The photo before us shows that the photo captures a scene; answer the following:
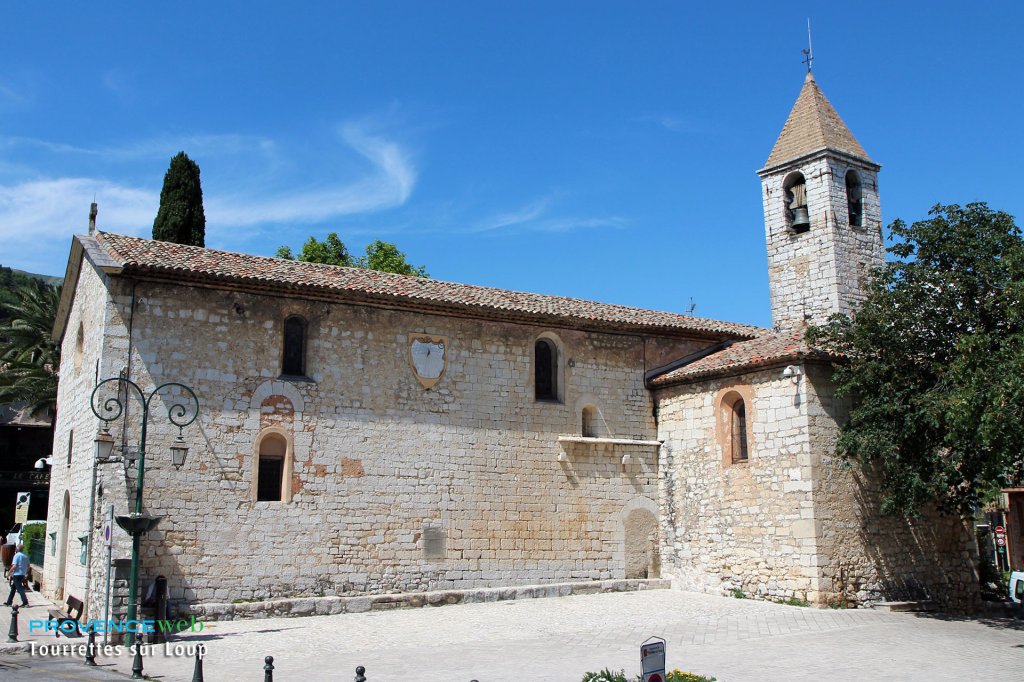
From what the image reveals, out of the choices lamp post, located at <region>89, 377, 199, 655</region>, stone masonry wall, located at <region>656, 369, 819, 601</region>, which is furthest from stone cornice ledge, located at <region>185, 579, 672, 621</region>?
lamp post, located at <region>89, 377, 199, 655</region>

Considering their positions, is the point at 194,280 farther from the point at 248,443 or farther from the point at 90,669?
the point at 90,669

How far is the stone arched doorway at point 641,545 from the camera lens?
795 inches

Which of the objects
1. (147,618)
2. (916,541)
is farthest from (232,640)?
(916,541)

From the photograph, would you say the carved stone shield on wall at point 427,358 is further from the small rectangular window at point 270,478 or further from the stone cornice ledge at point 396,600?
the stone cornice ledge at point 396,600

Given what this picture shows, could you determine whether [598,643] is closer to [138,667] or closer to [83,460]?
[138,667]

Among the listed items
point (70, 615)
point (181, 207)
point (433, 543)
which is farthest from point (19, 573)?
point (181, 207)

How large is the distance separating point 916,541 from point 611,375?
293 inches

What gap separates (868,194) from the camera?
70.8 ft

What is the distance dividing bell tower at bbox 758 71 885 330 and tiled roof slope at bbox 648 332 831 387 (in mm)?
1288

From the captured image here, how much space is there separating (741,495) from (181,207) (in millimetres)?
20686

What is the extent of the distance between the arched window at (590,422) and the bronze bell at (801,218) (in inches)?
267

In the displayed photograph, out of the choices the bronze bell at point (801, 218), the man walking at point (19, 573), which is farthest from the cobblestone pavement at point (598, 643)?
the bronze bell at point (801, 218)

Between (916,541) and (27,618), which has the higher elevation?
(916,541)

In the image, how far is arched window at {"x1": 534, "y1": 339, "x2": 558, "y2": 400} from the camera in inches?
805
